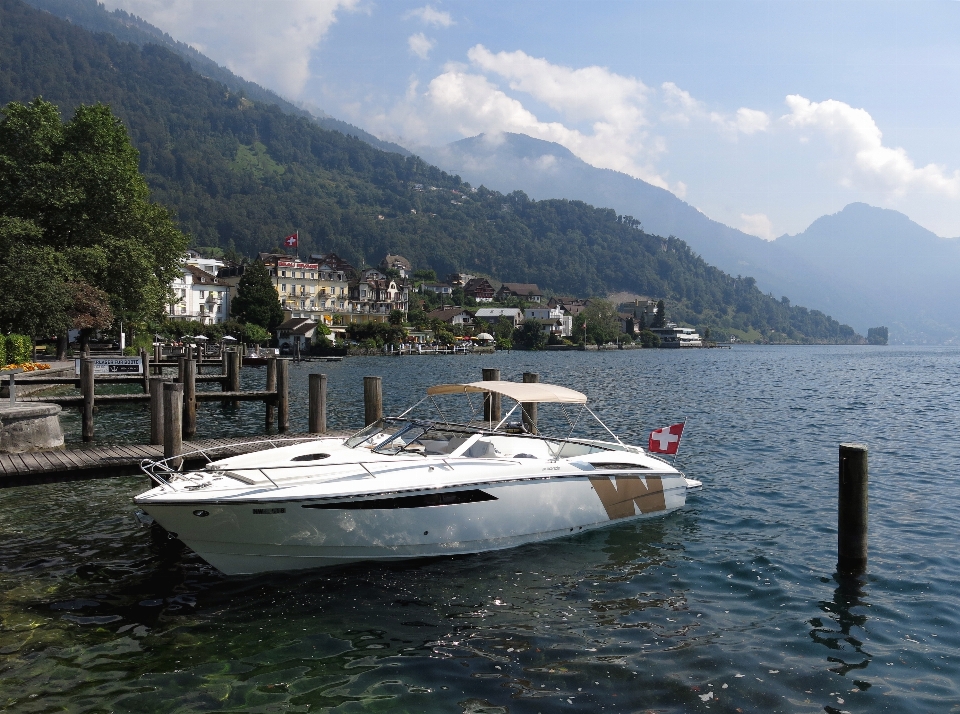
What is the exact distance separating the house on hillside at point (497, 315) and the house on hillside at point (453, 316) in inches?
85.5

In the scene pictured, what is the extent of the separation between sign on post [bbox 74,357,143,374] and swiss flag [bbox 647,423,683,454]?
18564mm

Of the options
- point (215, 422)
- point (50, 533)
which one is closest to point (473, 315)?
point (215, 422)

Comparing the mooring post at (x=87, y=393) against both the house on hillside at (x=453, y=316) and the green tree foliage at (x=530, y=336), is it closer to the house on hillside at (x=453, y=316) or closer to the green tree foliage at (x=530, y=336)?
the house on hillside at (x=453, y=316)

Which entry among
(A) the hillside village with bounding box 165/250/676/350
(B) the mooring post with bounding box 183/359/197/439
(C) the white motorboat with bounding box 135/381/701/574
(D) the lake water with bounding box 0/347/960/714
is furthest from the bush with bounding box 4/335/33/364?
(A) the hillside village with bounding box 165/250/676/350

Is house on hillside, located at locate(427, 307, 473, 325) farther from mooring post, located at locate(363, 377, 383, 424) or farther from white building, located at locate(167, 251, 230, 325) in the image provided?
mooring post, located at locate(363, 377, 383, 424)

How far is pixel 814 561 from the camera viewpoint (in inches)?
453

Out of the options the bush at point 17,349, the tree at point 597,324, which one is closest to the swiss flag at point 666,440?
the bush at point 17,349

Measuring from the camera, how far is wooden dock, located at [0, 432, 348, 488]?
44.3 feet

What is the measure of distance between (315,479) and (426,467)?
5.77 ft

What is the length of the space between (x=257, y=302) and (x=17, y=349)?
68464 millimetres

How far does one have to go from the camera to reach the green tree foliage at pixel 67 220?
39469 millimetres

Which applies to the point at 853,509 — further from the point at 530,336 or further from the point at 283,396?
the point at 530,336

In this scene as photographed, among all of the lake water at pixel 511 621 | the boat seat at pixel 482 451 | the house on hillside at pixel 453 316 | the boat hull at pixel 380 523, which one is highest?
the house on hillside at pixel 453 316

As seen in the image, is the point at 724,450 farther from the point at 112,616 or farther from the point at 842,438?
the point at 112,616
